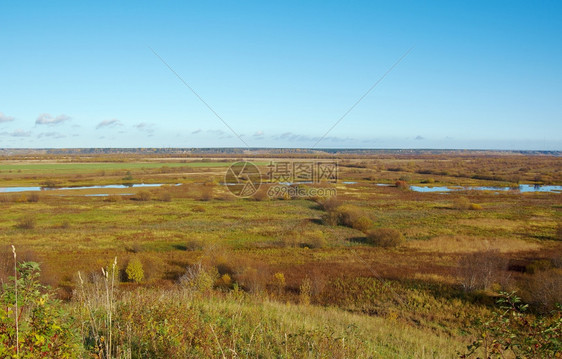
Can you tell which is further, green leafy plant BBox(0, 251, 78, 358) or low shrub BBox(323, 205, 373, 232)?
low shrub BBox(323, 205, 373, 232)

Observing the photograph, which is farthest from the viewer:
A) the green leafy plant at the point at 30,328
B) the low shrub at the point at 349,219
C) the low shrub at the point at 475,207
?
the low shrub at the point at 475,207

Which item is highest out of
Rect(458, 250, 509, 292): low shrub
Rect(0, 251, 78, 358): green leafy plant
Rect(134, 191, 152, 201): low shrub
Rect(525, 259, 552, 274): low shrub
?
Rect(0, 251, 78, 358): green leafy plant

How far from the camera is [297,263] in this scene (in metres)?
25.2

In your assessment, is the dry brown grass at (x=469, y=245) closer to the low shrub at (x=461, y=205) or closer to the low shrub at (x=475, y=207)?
the low shrub at (x=475, y=207)

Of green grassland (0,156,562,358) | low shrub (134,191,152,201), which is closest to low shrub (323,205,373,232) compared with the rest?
green grassland (0,156,562,358)

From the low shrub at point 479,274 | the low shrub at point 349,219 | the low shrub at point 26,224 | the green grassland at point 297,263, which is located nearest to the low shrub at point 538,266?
the green grassland at point 297,263

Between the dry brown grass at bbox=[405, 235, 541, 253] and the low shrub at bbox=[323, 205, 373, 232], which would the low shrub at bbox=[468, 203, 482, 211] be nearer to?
the dry brown grass at bbox=[405, 235, 541, 253]

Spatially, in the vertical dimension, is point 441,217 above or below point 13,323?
below

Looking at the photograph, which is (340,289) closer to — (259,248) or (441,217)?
(259,248)

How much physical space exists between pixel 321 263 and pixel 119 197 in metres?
42.8

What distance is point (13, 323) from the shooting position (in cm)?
357

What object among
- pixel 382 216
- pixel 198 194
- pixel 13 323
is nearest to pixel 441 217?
pixel 382 216

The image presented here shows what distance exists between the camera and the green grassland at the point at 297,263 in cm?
687

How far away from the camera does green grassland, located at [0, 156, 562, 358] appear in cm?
687
